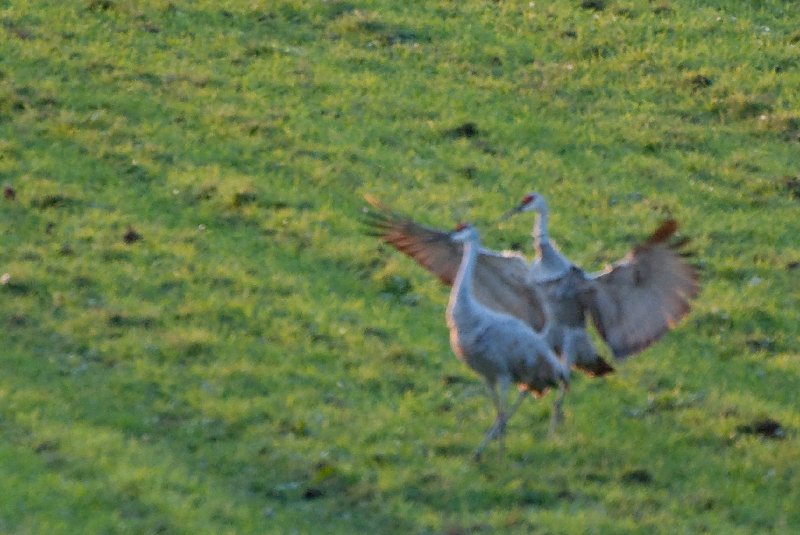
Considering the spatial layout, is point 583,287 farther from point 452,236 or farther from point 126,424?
point 126,424

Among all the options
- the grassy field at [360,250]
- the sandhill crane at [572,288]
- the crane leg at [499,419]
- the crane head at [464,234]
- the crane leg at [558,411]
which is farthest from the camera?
the sandhill crane at [572,288]

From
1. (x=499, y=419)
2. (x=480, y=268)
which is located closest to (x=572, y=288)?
(x=480, y=268)

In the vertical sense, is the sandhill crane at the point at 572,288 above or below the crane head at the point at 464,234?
below

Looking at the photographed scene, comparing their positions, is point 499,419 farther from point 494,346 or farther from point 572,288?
point 572,288

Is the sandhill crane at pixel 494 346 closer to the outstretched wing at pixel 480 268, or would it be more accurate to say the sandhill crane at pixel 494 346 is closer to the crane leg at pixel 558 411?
the crane leg at pixel 558 411

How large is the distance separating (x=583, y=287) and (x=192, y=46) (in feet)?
23.9

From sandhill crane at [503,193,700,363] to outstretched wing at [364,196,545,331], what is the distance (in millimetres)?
163

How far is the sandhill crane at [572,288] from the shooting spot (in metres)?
10.7

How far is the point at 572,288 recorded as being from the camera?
11055mm

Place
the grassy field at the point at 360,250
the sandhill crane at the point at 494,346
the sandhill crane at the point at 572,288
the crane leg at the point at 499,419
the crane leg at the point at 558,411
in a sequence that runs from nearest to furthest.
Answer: the grassy field at the point at 360,250 → the crane leg at the point at 499,419 → the sandhill crane at the point at 494,346 → the crane leg at the point at 558,411 → the sandhill crane at the point at 572,288

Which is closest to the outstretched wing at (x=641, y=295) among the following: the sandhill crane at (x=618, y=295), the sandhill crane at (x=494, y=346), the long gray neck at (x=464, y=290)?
the sandhill crane at (x=618, y=295)

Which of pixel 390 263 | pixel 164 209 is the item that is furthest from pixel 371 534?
pixel 164 209

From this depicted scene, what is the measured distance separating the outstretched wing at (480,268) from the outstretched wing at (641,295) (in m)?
0.48

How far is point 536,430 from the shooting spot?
10.7 metres
